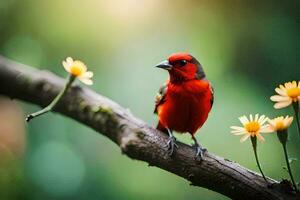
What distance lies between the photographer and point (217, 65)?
116cm

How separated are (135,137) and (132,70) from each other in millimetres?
364

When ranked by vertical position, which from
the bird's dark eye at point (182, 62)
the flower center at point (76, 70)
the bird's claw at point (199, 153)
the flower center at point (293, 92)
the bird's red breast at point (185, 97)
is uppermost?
the bird's dark eye at point (182, 62)

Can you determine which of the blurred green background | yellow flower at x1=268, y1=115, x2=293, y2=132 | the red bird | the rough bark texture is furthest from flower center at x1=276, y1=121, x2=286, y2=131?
the blurred green background

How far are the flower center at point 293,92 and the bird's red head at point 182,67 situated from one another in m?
0.29

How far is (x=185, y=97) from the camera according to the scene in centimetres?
94

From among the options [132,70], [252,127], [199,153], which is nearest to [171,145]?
[199,153]

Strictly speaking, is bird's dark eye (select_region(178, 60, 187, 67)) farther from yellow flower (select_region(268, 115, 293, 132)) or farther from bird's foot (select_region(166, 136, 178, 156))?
yellow flower (select_region(268, 115, 293, 132))

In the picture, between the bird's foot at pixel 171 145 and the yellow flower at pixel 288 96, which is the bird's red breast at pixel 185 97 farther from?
the yellow flower at pixel 288 96

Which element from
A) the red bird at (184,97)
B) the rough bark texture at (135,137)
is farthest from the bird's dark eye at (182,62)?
the rough bark texture at (135,137)

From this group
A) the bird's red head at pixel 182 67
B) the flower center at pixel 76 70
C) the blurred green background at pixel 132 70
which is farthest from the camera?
the blurred green background at pixel 132 70

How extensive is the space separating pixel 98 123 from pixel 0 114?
314 mm

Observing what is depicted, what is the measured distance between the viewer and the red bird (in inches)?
36.7

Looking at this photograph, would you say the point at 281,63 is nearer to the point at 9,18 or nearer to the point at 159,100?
the point at 159,100

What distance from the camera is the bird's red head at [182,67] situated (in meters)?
0.93
